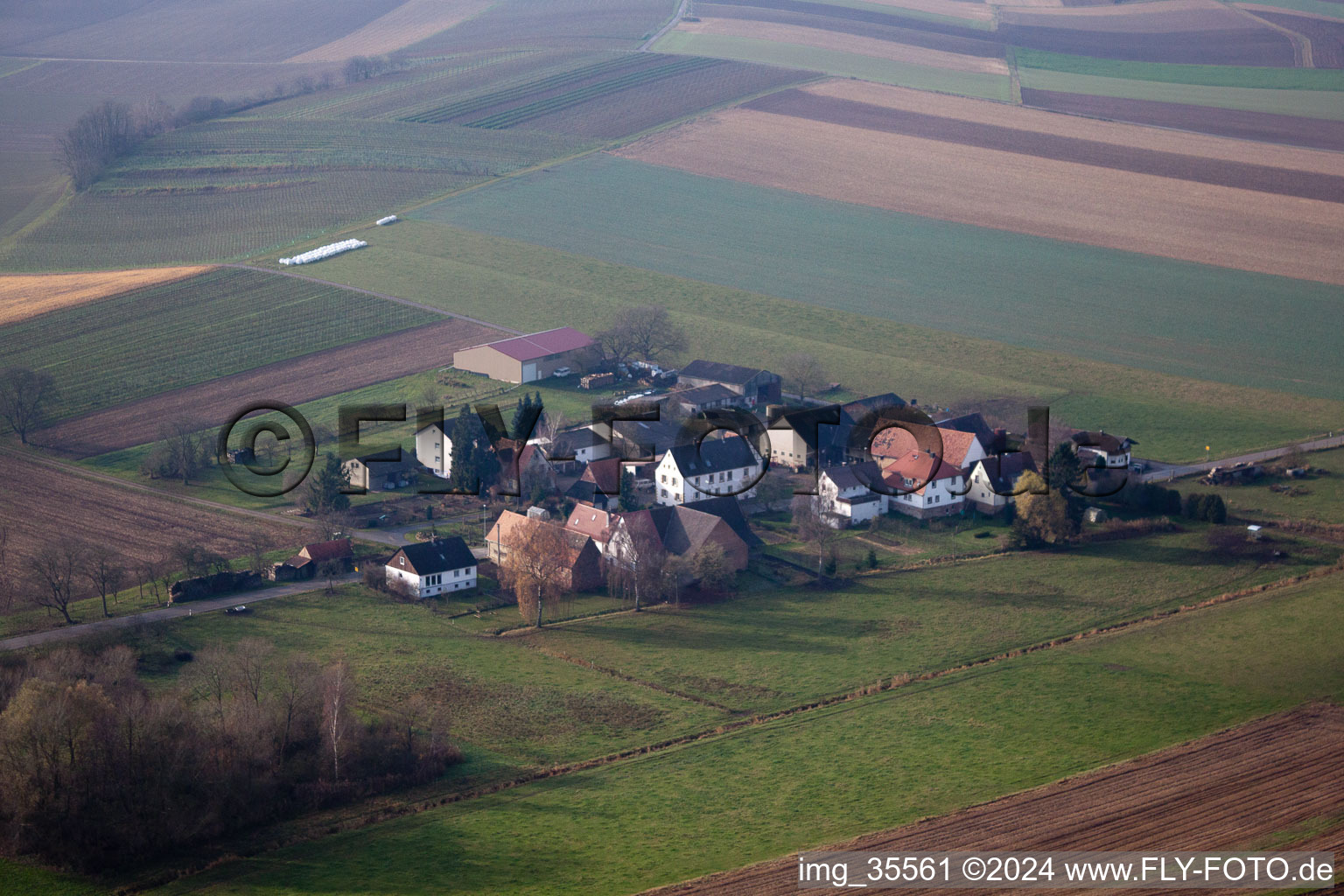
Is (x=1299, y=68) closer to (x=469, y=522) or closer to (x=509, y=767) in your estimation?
(x=469, y=522)

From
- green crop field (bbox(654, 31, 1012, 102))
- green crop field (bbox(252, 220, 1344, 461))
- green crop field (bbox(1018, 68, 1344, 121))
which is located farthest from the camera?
green crop field (bbox(654, 31, 1012, 102))

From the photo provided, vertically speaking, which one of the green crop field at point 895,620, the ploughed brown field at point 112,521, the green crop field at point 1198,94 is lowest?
the green crop field at point 895,620

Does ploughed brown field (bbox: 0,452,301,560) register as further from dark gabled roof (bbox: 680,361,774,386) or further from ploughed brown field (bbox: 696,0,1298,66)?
ploughed brown field (bbox: 696,0,1298,66)

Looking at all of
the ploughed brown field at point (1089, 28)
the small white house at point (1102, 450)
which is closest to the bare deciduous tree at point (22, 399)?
the small white house at point (1102, 450)

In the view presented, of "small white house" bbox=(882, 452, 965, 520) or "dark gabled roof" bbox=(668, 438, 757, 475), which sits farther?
"dark gabled roof" bbox=(668, 438, 757, 475)

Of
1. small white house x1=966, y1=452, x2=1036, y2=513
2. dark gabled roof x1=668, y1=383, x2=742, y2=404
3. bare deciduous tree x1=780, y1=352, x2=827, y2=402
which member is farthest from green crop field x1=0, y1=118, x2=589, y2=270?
small white house x1=966, y1=452, x2=1036, y2=513

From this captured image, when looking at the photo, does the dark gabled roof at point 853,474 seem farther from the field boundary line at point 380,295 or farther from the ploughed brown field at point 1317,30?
the ploughed brown field at point 1317,30
